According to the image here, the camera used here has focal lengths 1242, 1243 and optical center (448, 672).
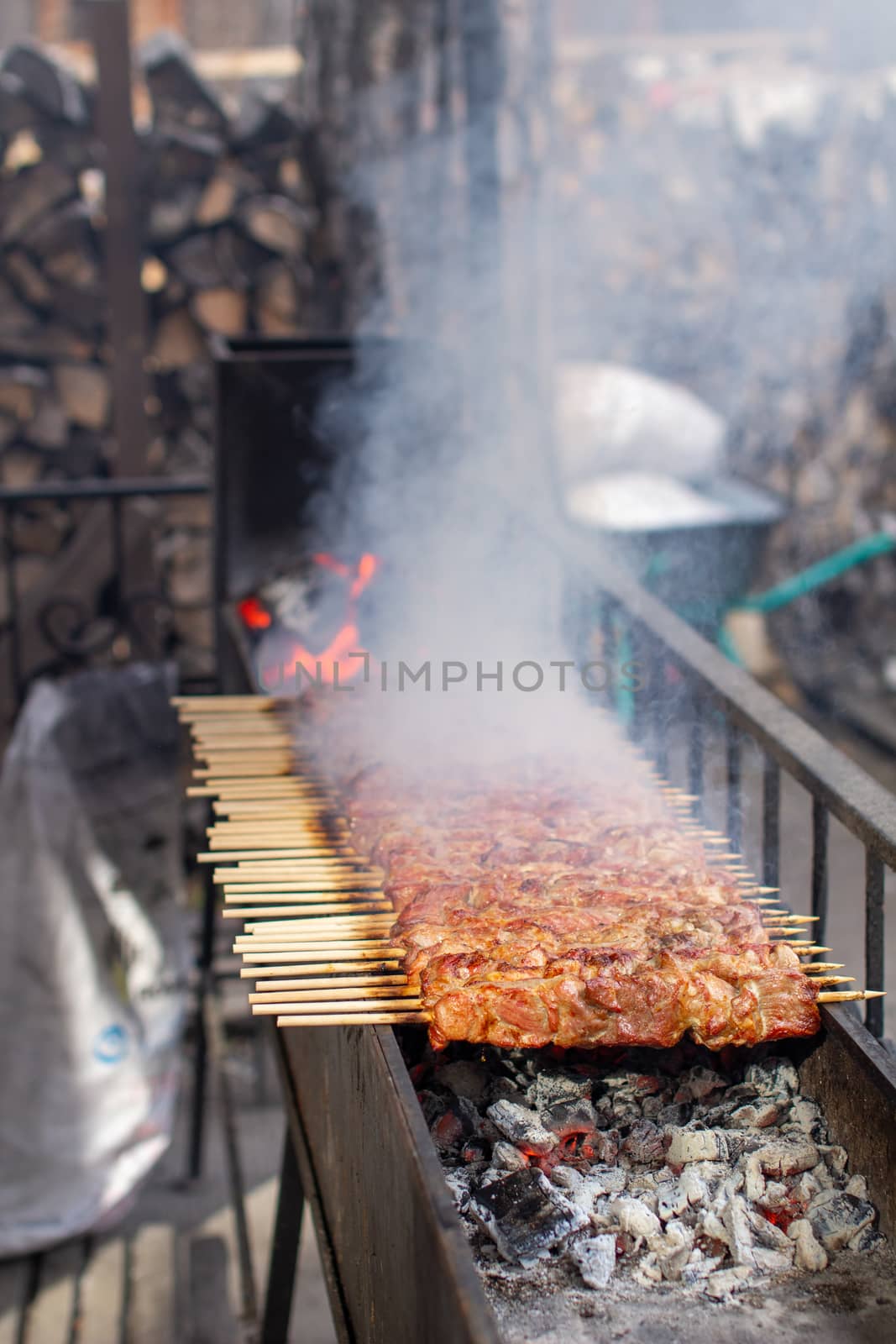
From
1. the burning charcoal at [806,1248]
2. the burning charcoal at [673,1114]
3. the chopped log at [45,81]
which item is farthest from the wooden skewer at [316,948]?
the chopped log at [45,81]

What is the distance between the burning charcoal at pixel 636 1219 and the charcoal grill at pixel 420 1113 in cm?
37

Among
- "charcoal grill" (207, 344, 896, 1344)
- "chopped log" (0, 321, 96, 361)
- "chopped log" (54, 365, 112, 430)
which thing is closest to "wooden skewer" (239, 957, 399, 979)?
"charcoal grill" (207, 344, 896, 1344)

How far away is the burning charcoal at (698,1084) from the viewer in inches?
90.9

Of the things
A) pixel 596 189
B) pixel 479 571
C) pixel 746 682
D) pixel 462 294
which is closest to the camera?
pixel 746 682

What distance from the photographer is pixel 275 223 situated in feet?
19.4

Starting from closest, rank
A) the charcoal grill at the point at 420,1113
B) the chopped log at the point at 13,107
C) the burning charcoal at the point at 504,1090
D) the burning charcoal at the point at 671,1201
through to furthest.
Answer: the charcoal grill at the point at 420,1113, the burning charcoal at the point at 671,1201, the burning charcoal at the point at 504,1090, the chopped log at the point at 13,107

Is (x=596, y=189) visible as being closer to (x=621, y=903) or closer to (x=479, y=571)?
(x=479, y=571)

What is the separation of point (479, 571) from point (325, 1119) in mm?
A: 2325

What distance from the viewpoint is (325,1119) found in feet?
8.11

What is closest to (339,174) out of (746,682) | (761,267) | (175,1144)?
(761,267)

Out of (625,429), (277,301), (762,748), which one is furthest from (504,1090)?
(277,301)

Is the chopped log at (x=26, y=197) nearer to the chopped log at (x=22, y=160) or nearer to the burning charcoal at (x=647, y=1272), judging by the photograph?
the chopped log at (x=22, y=160)

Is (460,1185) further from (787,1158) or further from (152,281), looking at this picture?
(152,281)

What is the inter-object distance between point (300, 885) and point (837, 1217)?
113cm
